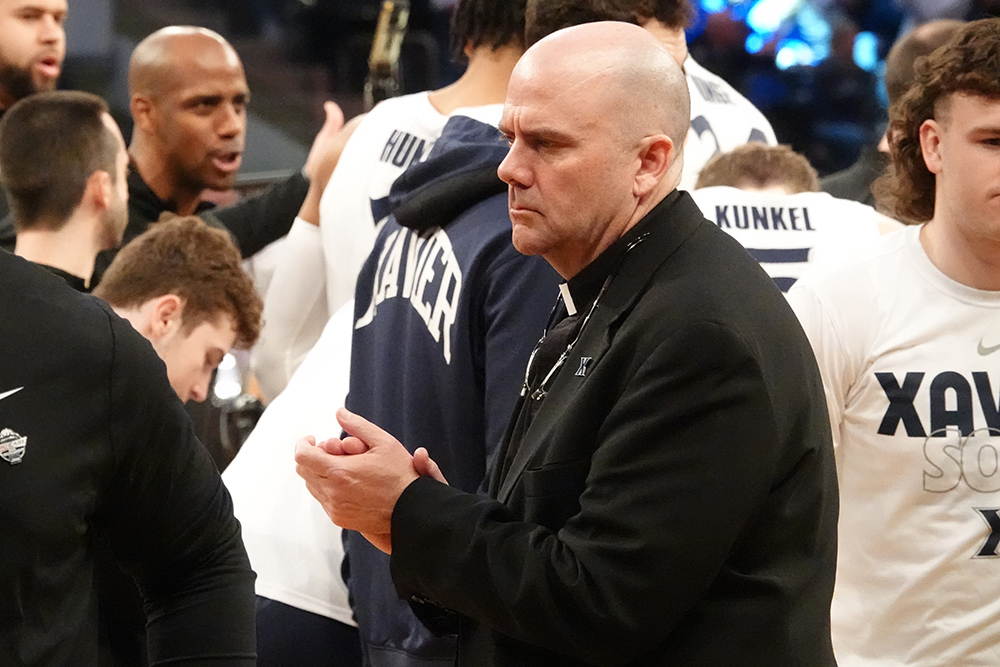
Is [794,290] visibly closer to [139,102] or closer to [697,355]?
[697,355]

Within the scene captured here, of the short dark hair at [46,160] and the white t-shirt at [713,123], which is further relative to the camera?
the white t-shirt at [713,123]

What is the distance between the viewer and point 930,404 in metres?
2.28

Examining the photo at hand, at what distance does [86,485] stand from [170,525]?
0.13m

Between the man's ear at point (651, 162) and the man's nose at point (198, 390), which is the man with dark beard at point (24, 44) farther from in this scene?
the man's ear at point (651, 162)

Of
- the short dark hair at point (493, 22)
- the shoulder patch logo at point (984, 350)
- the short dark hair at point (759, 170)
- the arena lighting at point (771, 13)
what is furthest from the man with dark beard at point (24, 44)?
the arena lighting at point (771, 13)

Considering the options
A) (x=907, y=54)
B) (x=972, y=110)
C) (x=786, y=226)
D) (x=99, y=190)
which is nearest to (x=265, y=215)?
(x=99, y=190)

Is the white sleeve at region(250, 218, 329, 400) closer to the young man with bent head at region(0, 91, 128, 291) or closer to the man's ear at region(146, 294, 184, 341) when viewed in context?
the young man with bent head at region(0, 91, 128, 291)

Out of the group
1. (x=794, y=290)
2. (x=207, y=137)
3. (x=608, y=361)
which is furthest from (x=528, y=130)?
(x=207, y=137)

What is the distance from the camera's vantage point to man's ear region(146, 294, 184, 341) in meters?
2.72

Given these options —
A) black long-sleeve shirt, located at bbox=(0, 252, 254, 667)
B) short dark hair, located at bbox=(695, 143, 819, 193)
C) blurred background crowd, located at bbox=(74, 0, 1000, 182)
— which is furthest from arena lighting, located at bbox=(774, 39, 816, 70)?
black long-sleeve shirt, located at bbox=(0, 252, 254, 667)

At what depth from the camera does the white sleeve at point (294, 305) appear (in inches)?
147

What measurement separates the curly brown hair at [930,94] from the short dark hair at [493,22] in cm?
79

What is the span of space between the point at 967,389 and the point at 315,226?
2.09m

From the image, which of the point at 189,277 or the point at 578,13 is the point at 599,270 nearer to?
the point at 578,13
